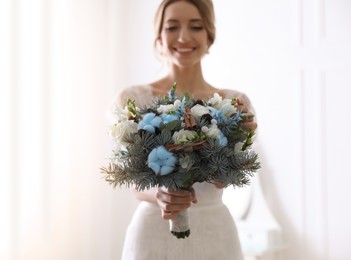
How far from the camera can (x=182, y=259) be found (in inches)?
52.0

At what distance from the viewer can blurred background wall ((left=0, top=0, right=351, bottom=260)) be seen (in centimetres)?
223

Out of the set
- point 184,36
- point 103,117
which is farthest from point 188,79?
point 103,117

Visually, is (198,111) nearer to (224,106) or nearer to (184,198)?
(224,106)

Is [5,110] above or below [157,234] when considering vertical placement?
above

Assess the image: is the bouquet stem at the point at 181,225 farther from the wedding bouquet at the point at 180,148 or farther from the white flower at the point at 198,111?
the white flower at the point at 198,111

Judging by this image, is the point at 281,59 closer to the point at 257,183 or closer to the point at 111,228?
the point at 257,183

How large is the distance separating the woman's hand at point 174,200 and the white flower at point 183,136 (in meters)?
0.13

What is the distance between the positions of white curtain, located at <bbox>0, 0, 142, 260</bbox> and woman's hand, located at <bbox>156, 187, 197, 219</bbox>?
1227 mm

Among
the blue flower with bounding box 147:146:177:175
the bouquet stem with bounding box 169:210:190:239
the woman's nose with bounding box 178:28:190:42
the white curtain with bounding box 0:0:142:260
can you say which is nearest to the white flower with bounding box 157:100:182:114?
the blue flower with bounding box 147:146:177:175

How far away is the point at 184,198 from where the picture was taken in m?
1.13

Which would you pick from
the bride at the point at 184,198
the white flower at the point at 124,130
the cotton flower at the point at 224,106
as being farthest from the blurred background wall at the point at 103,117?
the cotton flower at the point at 224,106

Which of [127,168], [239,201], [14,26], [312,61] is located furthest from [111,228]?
[127,168]

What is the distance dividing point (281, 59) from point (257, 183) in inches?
28.7

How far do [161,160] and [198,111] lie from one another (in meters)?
0.15
